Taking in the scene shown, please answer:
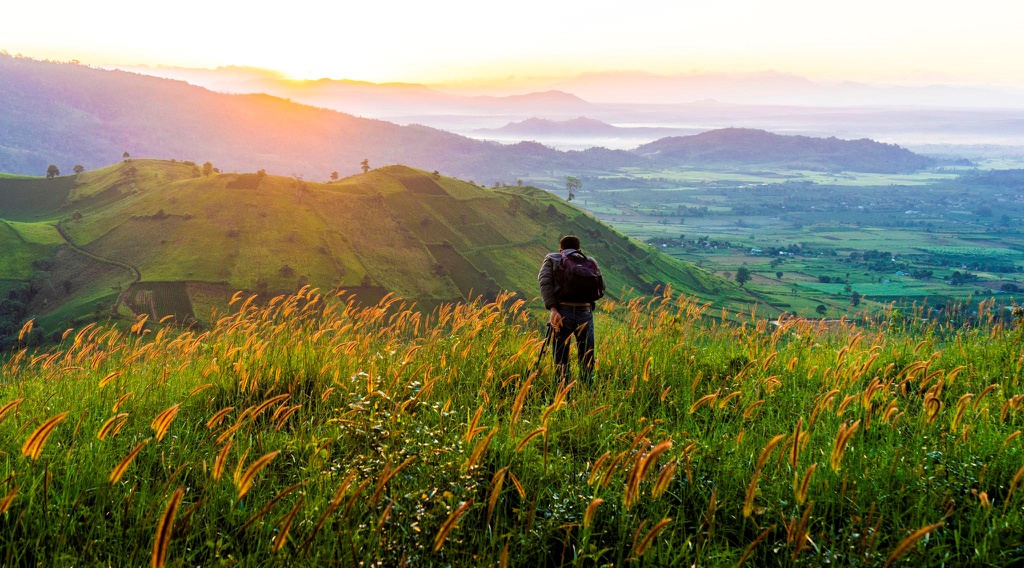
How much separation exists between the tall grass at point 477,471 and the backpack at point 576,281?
1736mm

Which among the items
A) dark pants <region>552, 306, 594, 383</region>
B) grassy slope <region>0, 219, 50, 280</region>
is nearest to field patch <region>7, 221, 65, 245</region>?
grassy slope <region>0, 219, 50, 280</region>

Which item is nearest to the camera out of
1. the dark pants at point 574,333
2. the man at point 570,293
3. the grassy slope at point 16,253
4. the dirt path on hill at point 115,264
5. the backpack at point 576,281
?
the dark pants at point 574,333

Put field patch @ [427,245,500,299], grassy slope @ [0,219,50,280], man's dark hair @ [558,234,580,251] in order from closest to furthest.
Result: 1. man's dark hair @ [558,234,580,251]
2. grassy slope @ [0,219,50,280]
3. field patch @ [427,245,500,299]

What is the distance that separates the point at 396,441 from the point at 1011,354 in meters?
8.36

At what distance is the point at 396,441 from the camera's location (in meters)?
5.20

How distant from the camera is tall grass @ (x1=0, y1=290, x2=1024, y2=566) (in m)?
3.85

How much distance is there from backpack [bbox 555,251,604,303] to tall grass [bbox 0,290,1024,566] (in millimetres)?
1736

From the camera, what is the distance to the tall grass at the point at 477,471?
12.6ft

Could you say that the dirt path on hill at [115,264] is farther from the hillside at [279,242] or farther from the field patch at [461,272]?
the field patch at [461,272]

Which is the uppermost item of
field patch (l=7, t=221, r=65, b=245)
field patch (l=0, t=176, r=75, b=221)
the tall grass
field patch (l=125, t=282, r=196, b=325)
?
the tall grass

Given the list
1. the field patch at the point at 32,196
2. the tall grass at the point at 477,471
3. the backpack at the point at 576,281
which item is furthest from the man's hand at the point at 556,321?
the field patch at the point at 32,196

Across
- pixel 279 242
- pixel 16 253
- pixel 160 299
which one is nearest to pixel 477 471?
pixel 160 299

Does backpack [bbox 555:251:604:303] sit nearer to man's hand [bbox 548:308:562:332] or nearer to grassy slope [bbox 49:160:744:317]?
man's hand [bbox 548:308:562:332]

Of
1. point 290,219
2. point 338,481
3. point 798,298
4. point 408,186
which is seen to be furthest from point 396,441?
point 408,186
